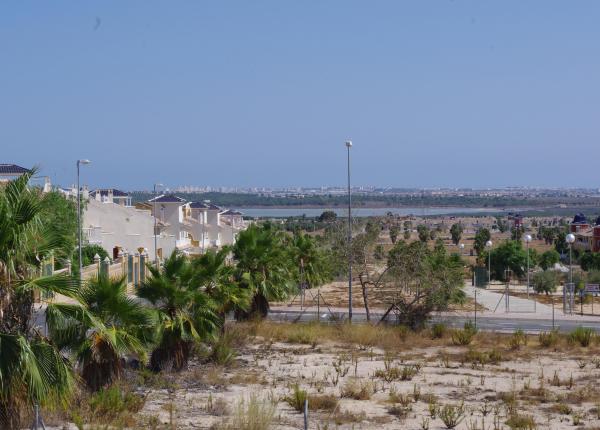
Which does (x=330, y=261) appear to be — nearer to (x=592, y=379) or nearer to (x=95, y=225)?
(x=592, y=379)

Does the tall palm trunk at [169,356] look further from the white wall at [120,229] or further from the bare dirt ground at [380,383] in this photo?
the white wall at [120,229]

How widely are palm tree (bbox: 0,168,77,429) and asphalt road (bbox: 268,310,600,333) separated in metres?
24.7

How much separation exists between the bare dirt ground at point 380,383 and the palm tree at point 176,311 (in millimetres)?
648

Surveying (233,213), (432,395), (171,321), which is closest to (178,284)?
(171,321)

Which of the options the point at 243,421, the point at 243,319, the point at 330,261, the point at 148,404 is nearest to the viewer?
the point at 243,421

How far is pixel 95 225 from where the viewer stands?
64.3 meters

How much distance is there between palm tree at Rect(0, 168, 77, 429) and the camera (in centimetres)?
1156

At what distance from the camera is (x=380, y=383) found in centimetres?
2378

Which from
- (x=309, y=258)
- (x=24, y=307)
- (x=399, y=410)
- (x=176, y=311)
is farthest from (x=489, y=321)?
(x=24, y=307)

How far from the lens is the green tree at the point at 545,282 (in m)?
58.0

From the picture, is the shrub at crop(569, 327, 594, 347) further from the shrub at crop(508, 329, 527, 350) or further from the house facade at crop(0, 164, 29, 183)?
the house facade at crop(0, 164, 29, 183)

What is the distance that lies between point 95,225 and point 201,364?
131 ft

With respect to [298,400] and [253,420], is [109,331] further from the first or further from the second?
[298,400]

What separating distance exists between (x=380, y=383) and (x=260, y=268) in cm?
1147
